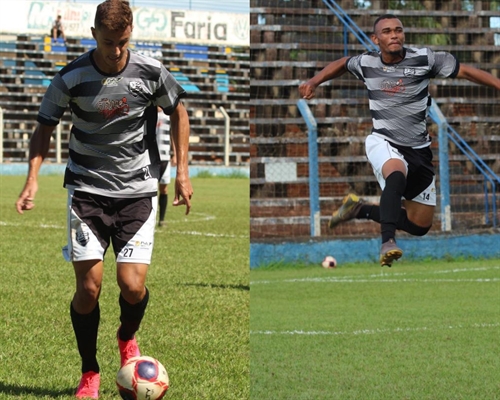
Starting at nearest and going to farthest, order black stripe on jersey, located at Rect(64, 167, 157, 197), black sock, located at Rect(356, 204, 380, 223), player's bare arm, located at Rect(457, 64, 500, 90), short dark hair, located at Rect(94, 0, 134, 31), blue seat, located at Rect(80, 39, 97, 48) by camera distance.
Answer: player's bare arm, located at Rect(457, 64, 500, 90) < black sock, located at Rect(356, 204, 380, 223) < short dark hair, located at Rect(94, 0, 134, 31) < black stripe on jersey, located at Rect(64, 167, 157, 197) < blue seat, located at Rect(80, 39, 97, 48)

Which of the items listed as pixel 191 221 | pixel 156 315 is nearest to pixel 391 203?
pixel 156 315

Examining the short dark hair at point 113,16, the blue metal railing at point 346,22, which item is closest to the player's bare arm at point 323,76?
the blue metal railing at point 346,22

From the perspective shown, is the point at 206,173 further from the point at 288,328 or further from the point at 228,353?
the point at 228,353

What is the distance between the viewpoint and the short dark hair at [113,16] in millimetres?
3924

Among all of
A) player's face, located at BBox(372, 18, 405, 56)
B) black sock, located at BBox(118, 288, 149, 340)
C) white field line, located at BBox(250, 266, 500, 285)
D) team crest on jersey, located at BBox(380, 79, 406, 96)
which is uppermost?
player's face, located at BBox(372, 18, 405, 56)

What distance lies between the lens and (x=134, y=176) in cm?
457

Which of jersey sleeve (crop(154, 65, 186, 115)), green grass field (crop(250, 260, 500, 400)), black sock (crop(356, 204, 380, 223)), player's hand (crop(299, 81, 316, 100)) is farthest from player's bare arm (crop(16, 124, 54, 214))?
green grass field (crop(250, 260, 500, 400))

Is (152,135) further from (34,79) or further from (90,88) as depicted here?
(34,79)

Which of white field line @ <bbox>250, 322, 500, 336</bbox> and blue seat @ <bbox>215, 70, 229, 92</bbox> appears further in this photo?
blue seat @ <bbox>215, 70, 229, 92</bbox>

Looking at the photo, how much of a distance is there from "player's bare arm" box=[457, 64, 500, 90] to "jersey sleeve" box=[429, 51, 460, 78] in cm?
2

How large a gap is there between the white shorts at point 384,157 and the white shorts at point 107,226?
1917 mm

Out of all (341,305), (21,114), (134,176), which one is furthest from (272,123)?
(21,114)

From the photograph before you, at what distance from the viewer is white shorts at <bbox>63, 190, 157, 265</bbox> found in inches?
179

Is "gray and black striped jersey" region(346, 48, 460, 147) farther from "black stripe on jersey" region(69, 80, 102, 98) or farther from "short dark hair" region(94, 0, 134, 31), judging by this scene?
"black stripe on jersey" region(69, 80, 102, 98)
